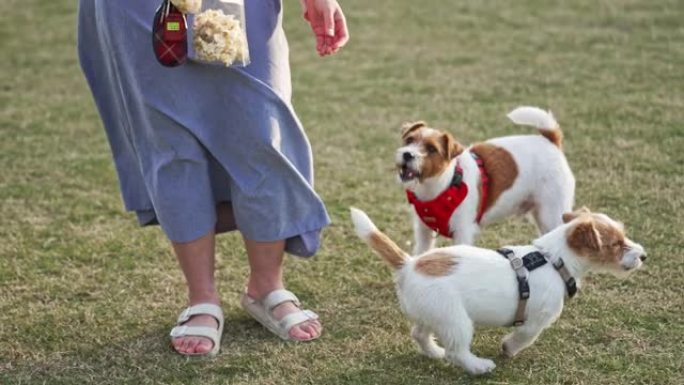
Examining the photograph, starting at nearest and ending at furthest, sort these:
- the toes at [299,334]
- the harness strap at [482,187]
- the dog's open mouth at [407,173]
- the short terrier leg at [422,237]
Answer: the toes at [299,334] → the dog's open mouth at [407,173] → the harness strap at [482,187] → the short terrier leg at [422,237]

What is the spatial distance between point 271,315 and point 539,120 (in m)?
1.42

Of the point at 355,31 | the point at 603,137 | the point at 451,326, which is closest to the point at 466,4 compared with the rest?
the point at 355,31

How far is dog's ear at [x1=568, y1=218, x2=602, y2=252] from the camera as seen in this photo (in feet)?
10.3

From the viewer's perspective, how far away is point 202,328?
3.36 m

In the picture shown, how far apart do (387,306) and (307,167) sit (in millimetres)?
657

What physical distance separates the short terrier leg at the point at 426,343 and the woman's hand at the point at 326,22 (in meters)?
0.97

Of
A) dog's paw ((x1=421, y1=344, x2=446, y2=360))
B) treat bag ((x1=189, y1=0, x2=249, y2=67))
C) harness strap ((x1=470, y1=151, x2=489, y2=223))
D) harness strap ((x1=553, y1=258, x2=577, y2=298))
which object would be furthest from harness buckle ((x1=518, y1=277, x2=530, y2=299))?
treat bag ((x1=189, y1=0, x2=249, y2=67))

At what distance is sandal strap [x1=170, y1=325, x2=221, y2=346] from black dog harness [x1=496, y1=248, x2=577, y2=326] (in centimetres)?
100

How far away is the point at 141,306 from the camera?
3.75 m

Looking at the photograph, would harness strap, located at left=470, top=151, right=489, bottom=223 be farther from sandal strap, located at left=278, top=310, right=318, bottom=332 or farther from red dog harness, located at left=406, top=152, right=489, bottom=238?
sandal strap, located at left=278, top=310, right=318, bottom=332

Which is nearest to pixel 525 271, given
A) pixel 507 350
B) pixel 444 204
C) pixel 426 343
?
pixel 507 350

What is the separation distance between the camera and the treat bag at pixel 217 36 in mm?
2984

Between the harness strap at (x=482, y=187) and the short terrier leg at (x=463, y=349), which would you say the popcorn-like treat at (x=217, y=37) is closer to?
the short terrier leg at (x=463, y=349)

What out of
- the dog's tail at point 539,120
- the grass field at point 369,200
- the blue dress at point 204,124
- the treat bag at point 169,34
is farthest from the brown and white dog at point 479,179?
the treat bag at point 169,34
